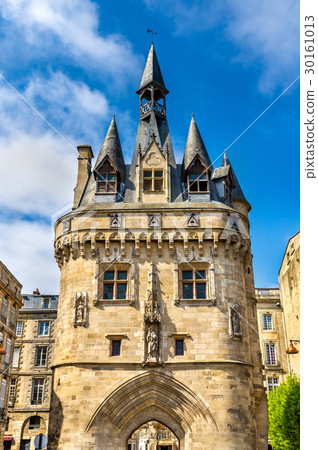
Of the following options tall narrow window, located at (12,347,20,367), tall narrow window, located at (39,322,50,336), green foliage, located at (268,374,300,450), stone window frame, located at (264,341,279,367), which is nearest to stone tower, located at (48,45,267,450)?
green foliage, located at (268,374,300,450)

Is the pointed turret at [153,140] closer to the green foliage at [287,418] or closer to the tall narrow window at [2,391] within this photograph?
the green foliage at [287,418]

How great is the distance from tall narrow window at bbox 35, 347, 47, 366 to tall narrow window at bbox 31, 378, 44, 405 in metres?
1.34

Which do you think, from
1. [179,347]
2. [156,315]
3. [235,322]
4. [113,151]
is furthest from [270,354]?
[113,151]

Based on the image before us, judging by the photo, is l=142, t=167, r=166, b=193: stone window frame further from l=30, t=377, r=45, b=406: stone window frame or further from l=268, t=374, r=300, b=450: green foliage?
l=30, t=377, r=45, b=406: stone window frame

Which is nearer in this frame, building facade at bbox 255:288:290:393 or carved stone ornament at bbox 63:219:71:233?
carved stone ornament at bbox 63:219:71:233

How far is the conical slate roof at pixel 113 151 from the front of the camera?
25184 millimetres

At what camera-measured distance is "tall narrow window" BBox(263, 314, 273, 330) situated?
39.6 meters

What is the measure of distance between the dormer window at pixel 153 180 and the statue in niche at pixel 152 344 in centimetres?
764

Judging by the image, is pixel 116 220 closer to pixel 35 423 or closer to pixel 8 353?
pixel 8 353

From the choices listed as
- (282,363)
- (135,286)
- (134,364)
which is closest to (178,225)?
(135,286)

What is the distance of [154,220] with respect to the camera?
2236 centimetres

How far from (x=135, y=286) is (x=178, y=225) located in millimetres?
3562
